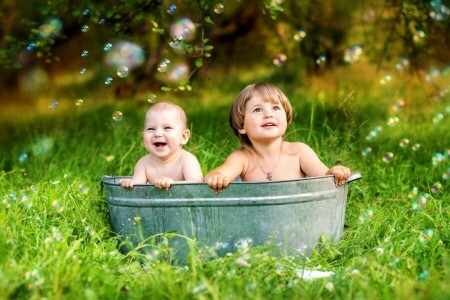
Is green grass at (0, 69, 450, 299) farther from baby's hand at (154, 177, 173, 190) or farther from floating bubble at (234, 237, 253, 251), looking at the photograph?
baby's hand at (154, 177, 173, 190)

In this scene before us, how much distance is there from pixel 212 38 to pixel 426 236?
14.8 feet

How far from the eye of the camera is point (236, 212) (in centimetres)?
271

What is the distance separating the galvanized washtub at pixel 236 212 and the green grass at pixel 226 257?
0.30 feet

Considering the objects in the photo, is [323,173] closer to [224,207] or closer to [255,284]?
[224,207]

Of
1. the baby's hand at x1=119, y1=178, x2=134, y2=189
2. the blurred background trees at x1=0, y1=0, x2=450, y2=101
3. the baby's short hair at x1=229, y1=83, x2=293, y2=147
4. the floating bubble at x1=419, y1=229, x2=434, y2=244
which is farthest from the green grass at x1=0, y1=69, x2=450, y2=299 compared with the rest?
the baby's short hair at x1=229, y1=83, x2=293, y2=147

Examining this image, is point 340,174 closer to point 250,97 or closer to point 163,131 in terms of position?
point 250,97

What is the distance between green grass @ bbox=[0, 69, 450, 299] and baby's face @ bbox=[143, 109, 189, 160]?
1.36ft

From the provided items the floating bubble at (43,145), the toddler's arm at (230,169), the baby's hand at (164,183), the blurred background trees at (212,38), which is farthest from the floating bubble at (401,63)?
the floating bubble at (43,145)

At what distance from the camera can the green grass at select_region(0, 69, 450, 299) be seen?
2.29 m

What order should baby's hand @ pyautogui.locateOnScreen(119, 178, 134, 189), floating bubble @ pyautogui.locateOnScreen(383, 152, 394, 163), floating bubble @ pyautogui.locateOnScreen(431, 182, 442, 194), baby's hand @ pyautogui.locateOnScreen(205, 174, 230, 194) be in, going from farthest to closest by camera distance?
floating bubble @ pyautogui.locateOnScreen(383, 152, 394, 163) → floating bubble @ pyautogui.locateOnScreen(431, 182, 442, 194) → baby's hand @ pyautogui.locateOnScreen(119, 178, 134, 189) → baby's hand @ pyautogui.locateOnScreen(205, 174, 230, 194)

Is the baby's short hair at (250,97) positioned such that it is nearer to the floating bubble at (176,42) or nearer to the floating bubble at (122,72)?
the floating bubble at (176,42)

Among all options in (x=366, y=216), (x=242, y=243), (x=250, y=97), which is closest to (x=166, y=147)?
(x=250, y=97)

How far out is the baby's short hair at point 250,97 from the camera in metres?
3.03

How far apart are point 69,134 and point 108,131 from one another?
0.92 ft
